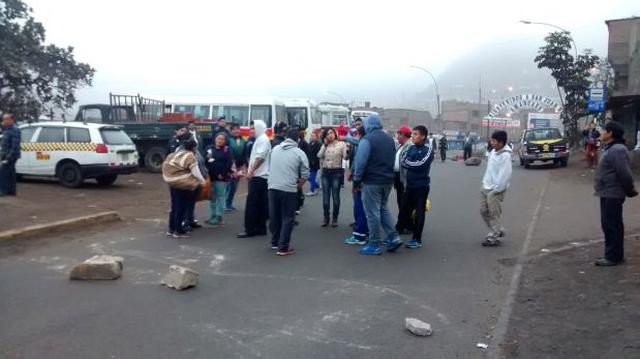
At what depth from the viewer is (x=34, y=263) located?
24.1 feet

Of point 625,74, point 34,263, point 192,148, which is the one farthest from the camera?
point 625,74

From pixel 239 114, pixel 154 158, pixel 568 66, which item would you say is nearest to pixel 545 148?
pixel 568 66

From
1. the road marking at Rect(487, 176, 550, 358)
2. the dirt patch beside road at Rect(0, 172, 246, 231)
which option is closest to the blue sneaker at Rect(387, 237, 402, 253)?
the road marking at Rect(487, 176, 550, 358)

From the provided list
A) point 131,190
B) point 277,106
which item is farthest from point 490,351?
point 277,106

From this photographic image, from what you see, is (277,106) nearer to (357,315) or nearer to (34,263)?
(34,263)

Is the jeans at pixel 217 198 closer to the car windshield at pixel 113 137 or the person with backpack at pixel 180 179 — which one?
the person with backpack at pixel 180 179

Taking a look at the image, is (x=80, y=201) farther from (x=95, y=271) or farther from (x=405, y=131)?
(x=405, y=131)

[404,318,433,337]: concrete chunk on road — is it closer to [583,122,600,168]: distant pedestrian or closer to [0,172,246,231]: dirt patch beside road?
[0,172,246,231]: dirt patch beside road

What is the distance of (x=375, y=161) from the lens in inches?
303

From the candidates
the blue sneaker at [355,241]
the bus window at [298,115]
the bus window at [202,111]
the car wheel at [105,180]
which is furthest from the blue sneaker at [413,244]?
the bus window at [298,115]

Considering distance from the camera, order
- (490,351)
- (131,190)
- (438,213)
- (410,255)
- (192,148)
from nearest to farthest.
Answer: (490,351), (410,255), (192,148), (438,213), (131,190)

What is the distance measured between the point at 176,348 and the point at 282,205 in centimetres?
357

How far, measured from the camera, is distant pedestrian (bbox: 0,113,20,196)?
1179cm

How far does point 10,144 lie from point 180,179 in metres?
5.17
